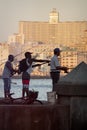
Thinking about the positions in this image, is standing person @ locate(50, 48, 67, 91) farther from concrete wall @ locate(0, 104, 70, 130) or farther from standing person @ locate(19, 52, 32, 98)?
concrete wall @ locate(0, 104, 70, 130)

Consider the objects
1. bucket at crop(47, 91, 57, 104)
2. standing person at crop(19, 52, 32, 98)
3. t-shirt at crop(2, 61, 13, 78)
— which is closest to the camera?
bucket at crop(47, 91, 57, 104)

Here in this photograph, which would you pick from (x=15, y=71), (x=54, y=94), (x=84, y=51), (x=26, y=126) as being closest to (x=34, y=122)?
(x=26, y=126)

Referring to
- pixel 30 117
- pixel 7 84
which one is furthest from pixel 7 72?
pixel 30 117

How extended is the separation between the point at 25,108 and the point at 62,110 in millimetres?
405

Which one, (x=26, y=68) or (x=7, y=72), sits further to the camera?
(x=7, y=72)

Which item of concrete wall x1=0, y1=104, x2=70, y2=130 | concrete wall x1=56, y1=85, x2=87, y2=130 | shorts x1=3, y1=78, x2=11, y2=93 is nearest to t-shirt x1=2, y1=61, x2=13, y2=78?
shorts x1=3, y1=78, x2=11, y2=93

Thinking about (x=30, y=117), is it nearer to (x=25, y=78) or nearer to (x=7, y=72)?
(x=25, y=78)

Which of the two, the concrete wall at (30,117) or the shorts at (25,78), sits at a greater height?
the concrete wall at (30,117)

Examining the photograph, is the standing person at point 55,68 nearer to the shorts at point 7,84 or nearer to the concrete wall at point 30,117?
the shorts at point 7,84

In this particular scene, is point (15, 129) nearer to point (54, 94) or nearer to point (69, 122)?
point (69, 122)

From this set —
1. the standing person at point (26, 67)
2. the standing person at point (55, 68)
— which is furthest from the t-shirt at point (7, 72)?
the standing person at point (55, 68)

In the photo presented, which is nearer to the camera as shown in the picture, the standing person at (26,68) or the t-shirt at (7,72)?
the standing person at (26,68)

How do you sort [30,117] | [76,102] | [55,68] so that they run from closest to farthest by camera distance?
[30,117]
[76,102]
[55,68]

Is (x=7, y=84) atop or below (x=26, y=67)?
below
